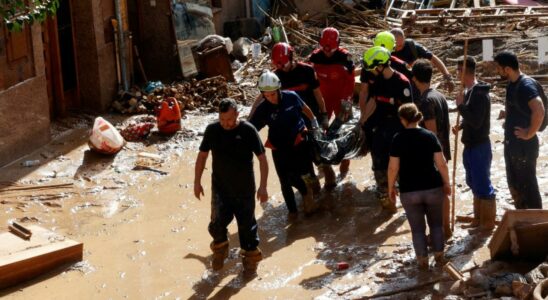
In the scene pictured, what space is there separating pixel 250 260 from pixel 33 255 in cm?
222

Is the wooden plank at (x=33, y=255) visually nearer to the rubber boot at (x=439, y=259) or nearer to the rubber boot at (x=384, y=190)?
the rubber boot at (x=384, y=190)

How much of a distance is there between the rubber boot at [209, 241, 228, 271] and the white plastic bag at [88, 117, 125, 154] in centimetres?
424

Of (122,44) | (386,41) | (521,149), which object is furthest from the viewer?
(122,44)

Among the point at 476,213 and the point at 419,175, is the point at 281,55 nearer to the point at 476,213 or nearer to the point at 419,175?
the point at 476,213

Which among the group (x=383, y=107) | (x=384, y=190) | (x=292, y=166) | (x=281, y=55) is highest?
(x=281, y=55)

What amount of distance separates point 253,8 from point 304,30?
1726 millimetres

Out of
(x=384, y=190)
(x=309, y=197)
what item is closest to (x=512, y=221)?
(x=384, y=190)

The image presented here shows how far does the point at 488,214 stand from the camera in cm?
990

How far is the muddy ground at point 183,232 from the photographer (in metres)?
9.29

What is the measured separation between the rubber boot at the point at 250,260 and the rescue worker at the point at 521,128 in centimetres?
271

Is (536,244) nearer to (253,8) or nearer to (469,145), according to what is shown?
(469,145)

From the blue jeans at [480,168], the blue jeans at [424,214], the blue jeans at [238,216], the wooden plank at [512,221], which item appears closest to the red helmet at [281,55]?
the blue jeans at [238,216]

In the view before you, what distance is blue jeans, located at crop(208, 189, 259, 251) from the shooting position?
9.44 meters

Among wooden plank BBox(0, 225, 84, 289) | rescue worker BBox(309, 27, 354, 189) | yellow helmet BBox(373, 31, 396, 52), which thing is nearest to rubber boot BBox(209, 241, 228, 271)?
wooden plank BBox(0, 225, 84, 289)
